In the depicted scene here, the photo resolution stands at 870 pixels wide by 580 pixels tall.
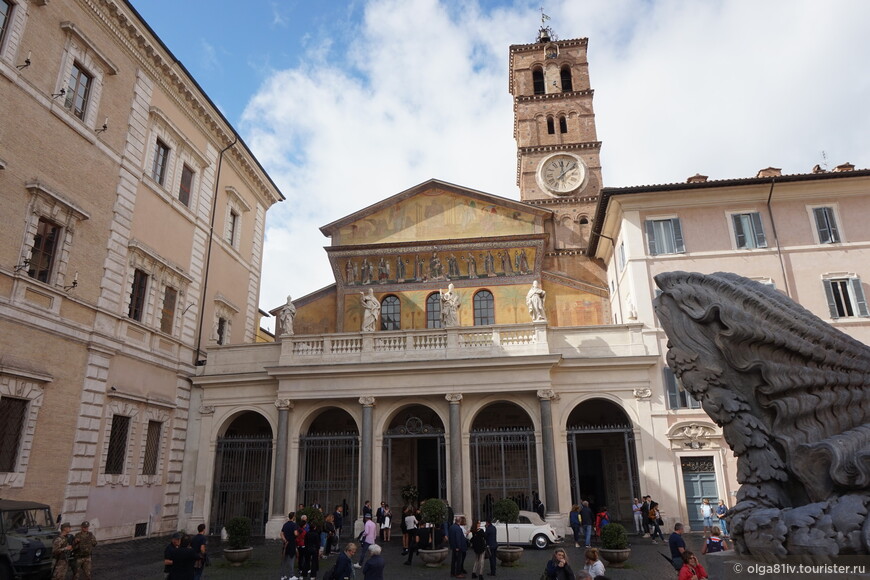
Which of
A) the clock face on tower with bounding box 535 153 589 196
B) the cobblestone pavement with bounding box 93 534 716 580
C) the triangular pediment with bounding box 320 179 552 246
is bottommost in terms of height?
the cobblestone pavement with bounding box 93 534 716 580

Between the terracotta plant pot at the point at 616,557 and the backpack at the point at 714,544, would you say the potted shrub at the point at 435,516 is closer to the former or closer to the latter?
the terracotta plant pot at the point at 616,557

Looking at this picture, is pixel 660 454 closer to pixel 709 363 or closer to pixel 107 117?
pixel 709 363

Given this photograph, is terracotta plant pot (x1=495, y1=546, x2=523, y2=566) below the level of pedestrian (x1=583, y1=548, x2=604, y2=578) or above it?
below

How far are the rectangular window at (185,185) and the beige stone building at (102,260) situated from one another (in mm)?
65

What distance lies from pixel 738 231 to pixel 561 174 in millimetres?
18407

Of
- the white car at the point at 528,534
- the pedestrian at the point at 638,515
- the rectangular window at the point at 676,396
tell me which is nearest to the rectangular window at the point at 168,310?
the white car at the point at 528,534

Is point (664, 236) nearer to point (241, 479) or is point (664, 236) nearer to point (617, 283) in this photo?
point (617, 283)

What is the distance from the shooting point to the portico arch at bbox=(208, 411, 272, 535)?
2045cm

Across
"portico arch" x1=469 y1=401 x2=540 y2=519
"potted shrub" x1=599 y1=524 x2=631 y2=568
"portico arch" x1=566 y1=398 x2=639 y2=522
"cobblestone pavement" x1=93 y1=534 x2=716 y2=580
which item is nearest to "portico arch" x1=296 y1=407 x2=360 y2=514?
"cobblestone pavement" x1=93 y1=534 x2=716 y2=580

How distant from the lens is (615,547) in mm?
12875

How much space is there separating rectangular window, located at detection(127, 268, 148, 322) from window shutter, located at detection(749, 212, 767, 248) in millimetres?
20990

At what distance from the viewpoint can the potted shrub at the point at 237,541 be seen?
1379 cm

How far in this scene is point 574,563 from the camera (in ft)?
43.5

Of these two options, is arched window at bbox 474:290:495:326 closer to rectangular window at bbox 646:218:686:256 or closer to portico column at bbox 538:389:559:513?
portico column at bbox 538:389:559:513
